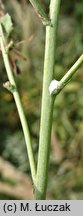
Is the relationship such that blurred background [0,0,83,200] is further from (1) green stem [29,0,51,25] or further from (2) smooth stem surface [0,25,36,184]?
(1) green stem [29,0,51,25]

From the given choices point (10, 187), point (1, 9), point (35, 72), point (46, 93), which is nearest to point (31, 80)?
point (35, 72)

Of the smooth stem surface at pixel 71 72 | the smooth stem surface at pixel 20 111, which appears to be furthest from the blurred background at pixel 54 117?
the smooth stem surface at pixel 71 72

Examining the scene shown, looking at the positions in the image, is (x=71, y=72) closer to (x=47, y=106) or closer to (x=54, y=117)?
(x=47, y=106)

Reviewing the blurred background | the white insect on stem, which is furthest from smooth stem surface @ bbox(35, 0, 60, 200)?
the blurred background

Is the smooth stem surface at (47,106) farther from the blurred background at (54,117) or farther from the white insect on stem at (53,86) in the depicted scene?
the blurred background at (54,117)

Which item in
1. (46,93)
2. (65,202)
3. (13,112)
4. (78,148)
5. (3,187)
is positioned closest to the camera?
(46,93)

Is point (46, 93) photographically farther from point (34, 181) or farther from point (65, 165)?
point (65, 165)
